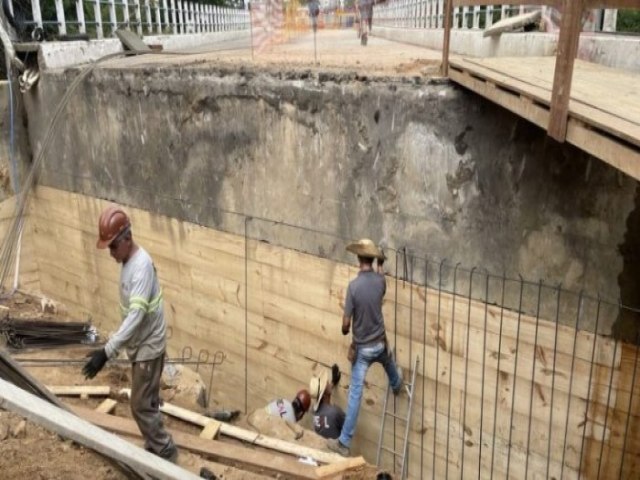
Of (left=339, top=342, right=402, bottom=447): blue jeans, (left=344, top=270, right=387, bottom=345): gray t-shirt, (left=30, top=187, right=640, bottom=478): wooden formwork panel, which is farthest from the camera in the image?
(left=339, top=342, right=402, bottom=447): blue jeans

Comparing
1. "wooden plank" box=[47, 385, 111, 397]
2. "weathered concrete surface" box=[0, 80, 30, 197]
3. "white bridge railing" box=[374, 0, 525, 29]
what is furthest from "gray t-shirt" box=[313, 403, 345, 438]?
"weathered concrete surface" box=[0, 80, 30, 197]

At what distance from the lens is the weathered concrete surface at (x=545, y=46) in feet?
19.1

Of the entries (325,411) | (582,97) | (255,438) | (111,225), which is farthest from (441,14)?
(111,225)

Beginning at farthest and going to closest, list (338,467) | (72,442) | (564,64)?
1. (338,467)
2. (72,442)
3. (564,64)

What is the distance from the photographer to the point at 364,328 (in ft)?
18.4

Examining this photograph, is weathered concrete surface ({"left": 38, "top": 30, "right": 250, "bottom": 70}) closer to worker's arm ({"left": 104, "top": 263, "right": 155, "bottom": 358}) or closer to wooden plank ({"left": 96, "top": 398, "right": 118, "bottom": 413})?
wooden plank ({"left": 96, "top": 398, "right": 118, "bottom": 413})

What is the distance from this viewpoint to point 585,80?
475 centimetres

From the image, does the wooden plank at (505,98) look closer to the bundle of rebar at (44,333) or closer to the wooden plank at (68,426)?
the wooden plank at (68,426)

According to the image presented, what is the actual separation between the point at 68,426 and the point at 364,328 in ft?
10.7

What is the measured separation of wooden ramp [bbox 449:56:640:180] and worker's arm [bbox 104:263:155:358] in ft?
9.34

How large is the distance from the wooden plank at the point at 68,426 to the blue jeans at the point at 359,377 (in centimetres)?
276

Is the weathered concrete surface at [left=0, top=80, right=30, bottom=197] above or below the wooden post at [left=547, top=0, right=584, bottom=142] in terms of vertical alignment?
below

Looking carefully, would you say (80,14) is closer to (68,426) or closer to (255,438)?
(255,438)

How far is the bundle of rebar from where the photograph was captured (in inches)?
313
